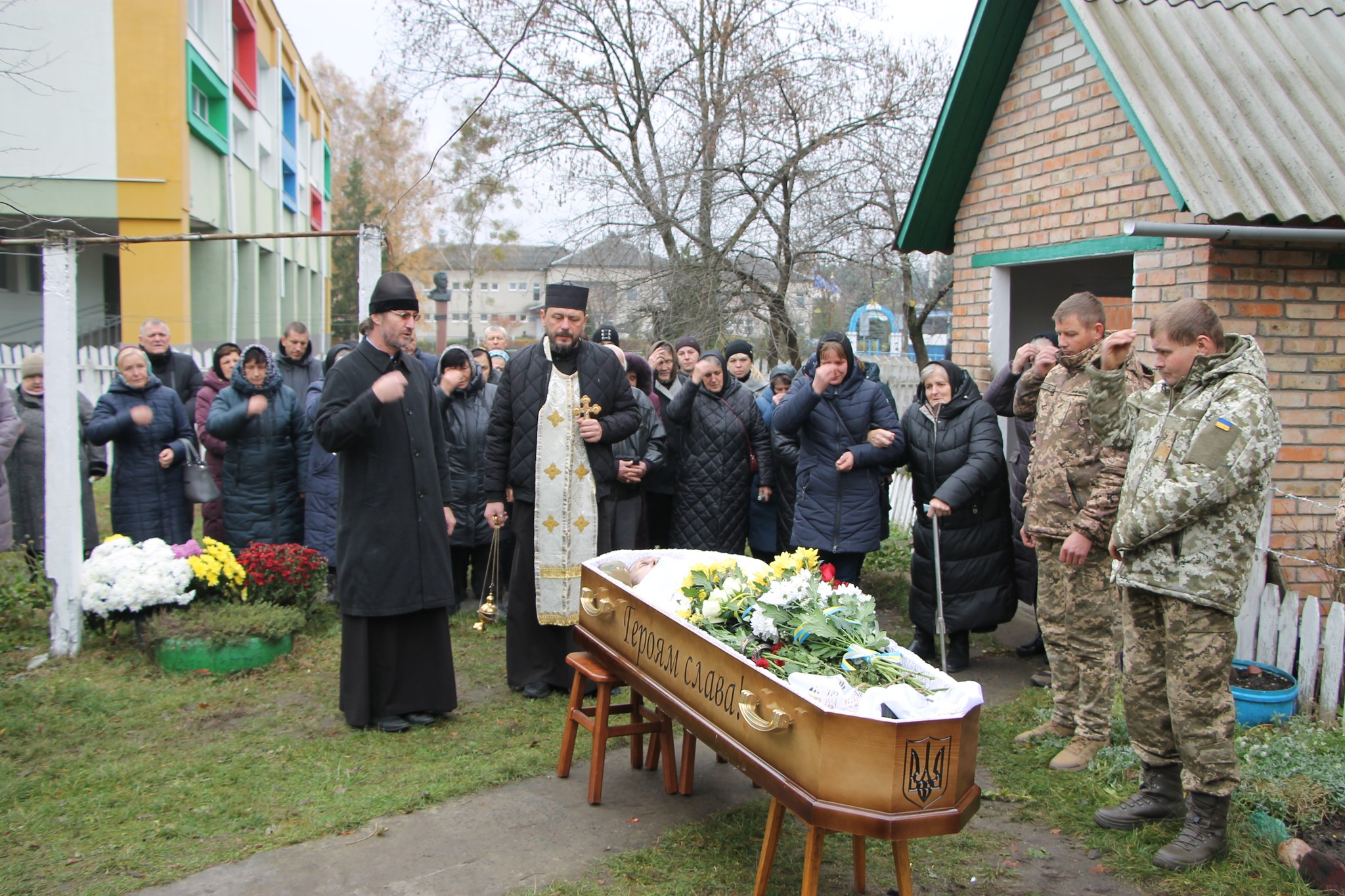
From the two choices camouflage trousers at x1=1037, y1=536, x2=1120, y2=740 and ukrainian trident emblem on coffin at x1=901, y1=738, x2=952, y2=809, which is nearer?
ukrainian trident emblem on coffin at x1=901, y1=738, x2=952, y2=809

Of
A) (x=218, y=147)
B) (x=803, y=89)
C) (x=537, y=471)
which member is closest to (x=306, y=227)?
(x=218, y=147)

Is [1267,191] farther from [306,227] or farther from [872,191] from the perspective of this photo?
[306,227]

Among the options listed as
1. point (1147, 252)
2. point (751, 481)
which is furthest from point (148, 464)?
point (1147, 252)

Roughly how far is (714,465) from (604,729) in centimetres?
268

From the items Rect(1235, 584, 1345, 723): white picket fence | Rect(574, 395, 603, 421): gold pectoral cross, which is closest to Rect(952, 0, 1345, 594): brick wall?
Rect(1235, 584, 1345, 723): white picket fence

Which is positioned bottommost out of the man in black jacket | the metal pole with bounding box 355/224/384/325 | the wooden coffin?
the wooden coffin

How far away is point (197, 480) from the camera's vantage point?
23.3 feet

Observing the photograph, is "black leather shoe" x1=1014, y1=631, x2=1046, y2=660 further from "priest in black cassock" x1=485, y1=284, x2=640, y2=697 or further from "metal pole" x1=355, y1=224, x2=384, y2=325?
"metal pole" x1=355, y1=224, x2=384, y2=325

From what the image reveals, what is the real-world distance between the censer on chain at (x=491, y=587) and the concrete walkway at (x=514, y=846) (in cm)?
263

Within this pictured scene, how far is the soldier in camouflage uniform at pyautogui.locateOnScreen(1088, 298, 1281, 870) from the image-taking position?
369 centimetres

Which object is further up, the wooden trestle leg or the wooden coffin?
the wooden coffin

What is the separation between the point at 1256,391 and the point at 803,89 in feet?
33.3

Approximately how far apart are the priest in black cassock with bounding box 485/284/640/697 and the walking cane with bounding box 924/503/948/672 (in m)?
1.87

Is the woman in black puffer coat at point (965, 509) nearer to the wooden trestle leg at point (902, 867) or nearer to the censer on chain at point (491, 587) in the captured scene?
the censer on chain at point (491, 587)
